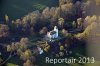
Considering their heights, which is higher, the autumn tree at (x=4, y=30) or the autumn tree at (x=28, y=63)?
the autumn tree at (x=4, y=30)

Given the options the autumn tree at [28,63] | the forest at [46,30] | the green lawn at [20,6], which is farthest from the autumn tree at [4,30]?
the autumn tree at [28,63]

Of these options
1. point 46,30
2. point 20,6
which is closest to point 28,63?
point 46,30

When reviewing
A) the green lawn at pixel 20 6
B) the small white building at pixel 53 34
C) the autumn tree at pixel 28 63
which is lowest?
the autumn tree at pixel 28 63

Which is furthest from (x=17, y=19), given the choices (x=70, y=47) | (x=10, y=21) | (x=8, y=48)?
(x=70, y=47)

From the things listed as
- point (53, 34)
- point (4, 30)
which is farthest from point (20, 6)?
point (53, 34)

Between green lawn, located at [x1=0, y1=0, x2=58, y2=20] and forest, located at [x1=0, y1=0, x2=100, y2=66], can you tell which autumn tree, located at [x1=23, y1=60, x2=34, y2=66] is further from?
green lawn, located at [x1=0, y1=0, x2=58, y2=20]

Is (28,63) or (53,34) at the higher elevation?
(53,34)

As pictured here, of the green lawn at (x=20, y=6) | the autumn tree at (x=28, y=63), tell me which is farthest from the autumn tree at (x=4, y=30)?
the autumn tree at (x=28, y=63)

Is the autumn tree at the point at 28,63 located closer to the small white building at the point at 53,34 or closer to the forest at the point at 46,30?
the forest at the point at 46,30

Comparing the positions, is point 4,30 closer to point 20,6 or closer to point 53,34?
point 20,6

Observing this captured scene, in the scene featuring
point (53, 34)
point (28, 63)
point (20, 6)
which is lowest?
point (28, 63)
